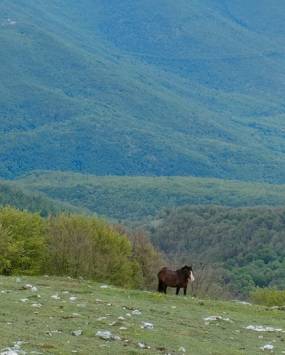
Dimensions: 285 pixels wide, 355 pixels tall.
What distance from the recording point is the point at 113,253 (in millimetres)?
54781

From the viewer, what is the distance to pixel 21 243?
47.5m

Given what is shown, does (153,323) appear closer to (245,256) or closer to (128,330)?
(128,330)

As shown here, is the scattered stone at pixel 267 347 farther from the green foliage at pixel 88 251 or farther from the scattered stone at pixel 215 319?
the green foliage at pixel 88 251

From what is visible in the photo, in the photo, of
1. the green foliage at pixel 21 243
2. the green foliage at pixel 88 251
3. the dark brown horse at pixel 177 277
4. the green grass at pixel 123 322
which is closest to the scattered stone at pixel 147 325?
the green grass at pixel 123 322

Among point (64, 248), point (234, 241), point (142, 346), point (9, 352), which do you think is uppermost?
point (234, 241)

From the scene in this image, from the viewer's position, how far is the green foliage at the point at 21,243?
46.4 meters

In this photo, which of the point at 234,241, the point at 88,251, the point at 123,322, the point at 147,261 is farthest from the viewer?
the point at 234,241

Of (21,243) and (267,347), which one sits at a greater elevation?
(21,243)

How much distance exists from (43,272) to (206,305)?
60.2 ft

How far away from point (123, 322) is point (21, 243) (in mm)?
22754

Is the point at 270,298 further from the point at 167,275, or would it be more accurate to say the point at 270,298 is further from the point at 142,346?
the point at 142,346

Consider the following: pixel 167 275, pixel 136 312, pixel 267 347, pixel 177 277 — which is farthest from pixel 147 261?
pixel 267 347

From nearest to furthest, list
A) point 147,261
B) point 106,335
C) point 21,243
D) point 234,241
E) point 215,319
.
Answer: point 106,335, point 215,319, point 21,243, point 147,261, point 234,241

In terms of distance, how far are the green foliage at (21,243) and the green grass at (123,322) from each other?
1210cm
